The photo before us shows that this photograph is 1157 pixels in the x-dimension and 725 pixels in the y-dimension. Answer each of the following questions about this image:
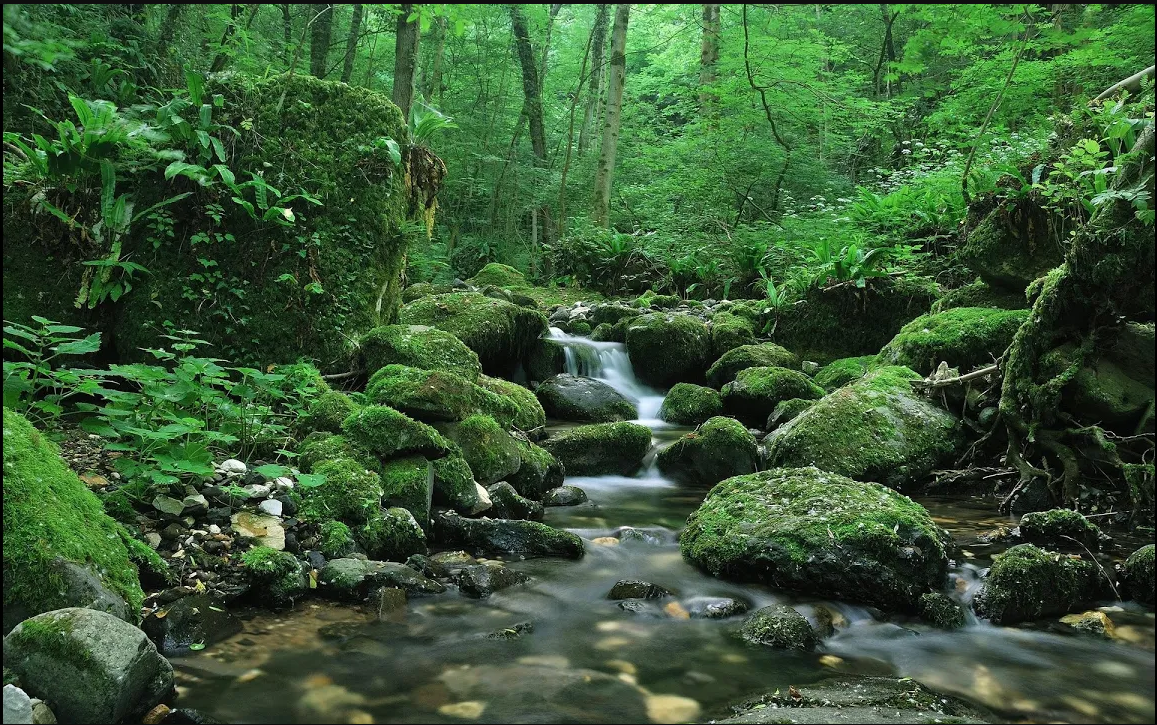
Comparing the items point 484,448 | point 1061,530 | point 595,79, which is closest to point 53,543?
point 484,448

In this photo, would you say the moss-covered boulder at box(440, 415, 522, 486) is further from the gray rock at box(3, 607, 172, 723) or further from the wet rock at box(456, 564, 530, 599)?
the gray rock at box(3, 607, 172, 723)

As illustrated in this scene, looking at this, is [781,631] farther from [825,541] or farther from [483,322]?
[483,322]

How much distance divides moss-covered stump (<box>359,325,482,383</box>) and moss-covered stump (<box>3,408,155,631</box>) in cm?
321

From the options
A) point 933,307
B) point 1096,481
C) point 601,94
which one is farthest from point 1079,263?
point 601,94

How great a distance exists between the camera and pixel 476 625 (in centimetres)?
351

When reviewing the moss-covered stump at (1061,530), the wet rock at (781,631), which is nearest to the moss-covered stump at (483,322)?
the wet rock at (781,631)

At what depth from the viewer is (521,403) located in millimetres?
7195

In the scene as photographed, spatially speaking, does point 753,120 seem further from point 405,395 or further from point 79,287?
point 79,287

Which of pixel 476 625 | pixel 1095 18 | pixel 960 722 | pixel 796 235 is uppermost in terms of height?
pixel 1095 18

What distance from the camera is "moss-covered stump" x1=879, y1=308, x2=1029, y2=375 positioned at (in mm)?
6660

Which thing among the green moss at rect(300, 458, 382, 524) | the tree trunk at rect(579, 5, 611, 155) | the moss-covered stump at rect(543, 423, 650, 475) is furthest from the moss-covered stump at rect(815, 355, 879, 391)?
the tree trunk at rect(579, 5, 611, 155)

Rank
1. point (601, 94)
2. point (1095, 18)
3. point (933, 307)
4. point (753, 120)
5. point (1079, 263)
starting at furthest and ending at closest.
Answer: point (601, 94)
point (753, 120)
point (1095, 18)
point (933, 307)
point (1079, 263)

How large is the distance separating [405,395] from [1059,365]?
4833 mm

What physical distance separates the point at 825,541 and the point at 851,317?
6569 mm
